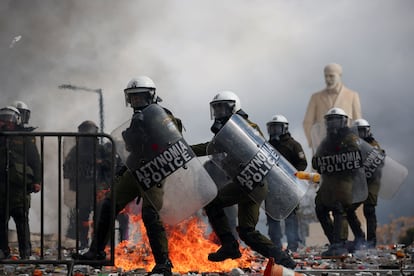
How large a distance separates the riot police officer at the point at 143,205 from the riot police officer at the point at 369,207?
19.8 feet

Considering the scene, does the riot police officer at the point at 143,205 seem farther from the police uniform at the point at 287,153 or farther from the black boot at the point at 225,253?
the police uniform at the point at 287,153

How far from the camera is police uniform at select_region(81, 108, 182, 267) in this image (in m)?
8.59

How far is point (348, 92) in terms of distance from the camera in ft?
65.9

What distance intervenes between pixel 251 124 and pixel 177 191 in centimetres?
120

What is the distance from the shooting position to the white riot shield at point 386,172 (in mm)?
14477

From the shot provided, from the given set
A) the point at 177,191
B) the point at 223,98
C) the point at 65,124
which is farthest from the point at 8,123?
the point at 65,124

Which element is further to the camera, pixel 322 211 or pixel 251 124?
pixel 322 211

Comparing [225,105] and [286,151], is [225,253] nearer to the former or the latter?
[225,105]

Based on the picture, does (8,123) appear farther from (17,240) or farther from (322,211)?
(322,211)

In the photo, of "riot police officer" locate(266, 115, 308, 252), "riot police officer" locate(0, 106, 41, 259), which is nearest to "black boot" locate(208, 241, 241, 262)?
"riot police officer" locate(0, 106, 41, 259)

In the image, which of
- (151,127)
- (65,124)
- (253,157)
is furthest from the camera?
(65,124)

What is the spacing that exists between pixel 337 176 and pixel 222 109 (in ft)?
11.7

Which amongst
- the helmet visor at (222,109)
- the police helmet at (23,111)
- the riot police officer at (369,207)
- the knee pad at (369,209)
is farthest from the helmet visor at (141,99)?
the knee pad at (369,209)

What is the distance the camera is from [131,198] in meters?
8.80
